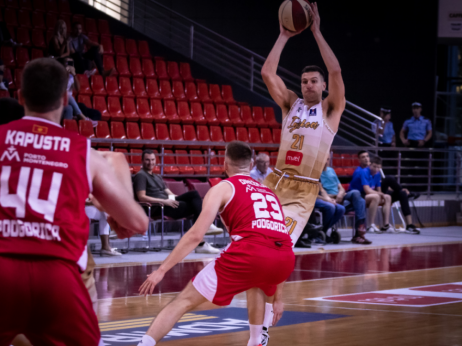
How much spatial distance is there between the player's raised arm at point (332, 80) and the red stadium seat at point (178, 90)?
8.69m

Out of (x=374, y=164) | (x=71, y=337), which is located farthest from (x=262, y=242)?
(x=374, y=164)

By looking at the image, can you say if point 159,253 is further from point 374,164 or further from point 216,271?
point 216,271

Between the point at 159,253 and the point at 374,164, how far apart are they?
463 centimetres

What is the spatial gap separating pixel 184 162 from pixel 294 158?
24.4 ft

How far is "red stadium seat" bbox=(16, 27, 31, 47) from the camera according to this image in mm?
12812

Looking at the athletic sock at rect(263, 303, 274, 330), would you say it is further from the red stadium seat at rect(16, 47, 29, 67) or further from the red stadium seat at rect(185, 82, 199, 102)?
the red stadium seat at rect(185, 82, 199, 102)

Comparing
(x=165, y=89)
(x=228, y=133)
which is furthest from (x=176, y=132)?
(x=165, y=89)

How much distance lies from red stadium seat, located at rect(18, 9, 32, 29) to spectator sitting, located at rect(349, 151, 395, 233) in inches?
258

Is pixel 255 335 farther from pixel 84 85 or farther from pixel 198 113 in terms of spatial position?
pixel 198 113

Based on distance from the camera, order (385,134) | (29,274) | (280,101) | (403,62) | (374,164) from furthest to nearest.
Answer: (403,62), (385,134), (374,164), (280,101), (29,274)

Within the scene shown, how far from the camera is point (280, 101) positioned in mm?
5352

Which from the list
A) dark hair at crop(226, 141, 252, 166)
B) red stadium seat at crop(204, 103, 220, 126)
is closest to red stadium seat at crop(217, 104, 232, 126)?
red stadium seat at crop(204, 103, 220, 126)

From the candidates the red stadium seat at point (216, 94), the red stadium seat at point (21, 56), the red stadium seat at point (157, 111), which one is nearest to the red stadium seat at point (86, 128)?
the red stadium seat at point (157, 111)

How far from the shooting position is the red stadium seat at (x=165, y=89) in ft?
44.8
